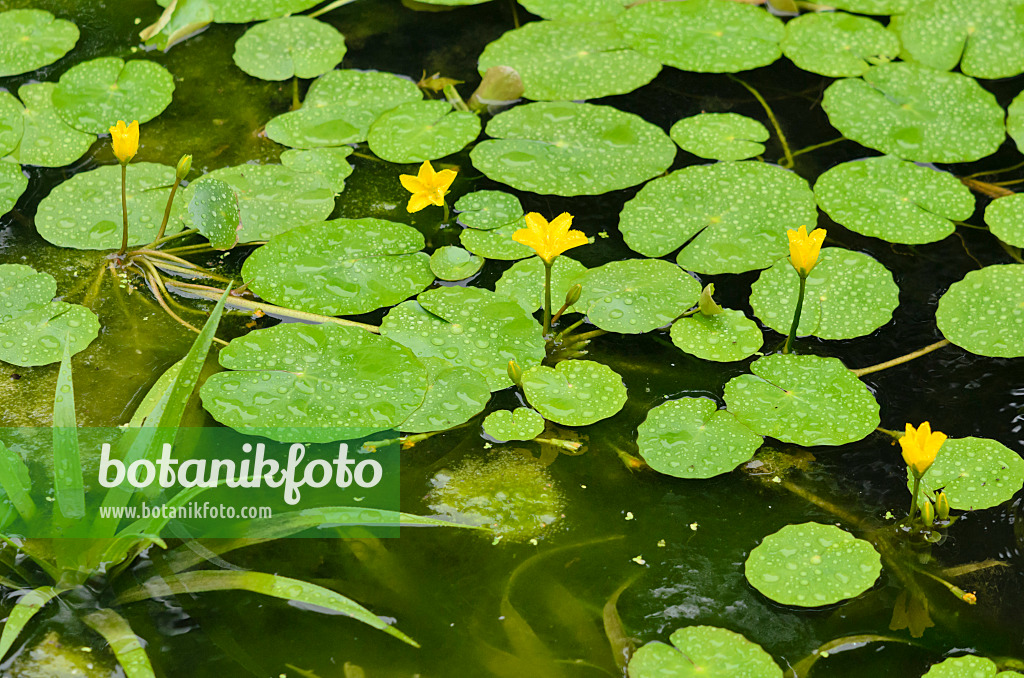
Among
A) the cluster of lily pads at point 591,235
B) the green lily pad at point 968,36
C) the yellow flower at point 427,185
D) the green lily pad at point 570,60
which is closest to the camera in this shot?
the cluster of lily pads at point 591,235

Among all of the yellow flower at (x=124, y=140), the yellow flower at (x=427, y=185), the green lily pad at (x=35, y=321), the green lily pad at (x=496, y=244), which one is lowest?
the green lily pad at (x=35, y=321)

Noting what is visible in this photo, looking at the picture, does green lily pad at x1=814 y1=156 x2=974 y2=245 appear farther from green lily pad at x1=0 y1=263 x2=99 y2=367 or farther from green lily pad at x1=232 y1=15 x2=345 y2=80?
green lily pad at x1=0 y1=263 x2=99 y2=367

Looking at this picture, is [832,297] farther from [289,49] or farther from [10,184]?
[10,184]

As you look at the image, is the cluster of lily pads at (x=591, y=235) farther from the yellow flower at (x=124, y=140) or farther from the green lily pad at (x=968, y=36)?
the yellow flower at (x=124, y=140)

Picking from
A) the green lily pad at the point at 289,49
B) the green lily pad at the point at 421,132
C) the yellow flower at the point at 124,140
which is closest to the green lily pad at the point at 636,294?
the green lily pad at the point at 421,132

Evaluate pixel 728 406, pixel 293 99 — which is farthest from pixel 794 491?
pixel 293 99

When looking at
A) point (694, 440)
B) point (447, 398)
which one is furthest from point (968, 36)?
point (447, 398)

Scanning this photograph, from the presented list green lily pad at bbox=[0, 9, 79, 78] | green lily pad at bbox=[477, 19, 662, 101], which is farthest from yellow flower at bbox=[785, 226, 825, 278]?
green lily pad at bbox=[0, 9, 79, 78]
